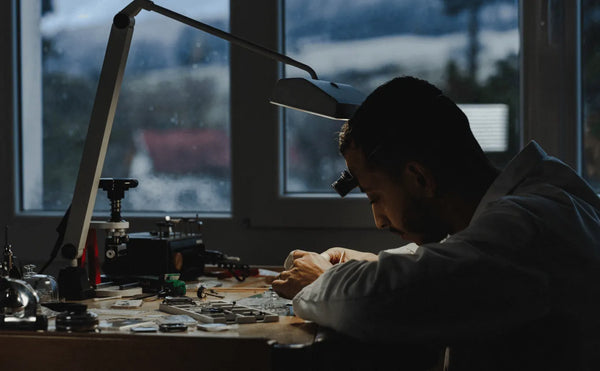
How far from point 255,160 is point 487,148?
0.83 metres

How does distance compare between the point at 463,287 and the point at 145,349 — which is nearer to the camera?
the point at 463,287

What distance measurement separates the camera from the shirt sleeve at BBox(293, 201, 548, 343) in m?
0.92

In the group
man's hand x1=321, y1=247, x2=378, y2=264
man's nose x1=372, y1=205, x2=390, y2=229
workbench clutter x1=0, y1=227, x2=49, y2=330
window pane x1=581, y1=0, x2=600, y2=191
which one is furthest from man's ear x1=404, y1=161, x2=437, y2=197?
window pane x1=581, y1=0, x2=600, y2=191

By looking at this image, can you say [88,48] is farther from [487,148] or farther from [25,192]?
[487,148]

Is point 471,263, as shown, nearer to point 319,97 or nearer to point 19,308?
point 319,97

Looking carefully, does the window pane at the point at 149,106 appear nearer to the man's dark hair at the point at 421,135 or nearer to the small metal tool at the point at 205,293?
the small metal tool at the point at 205,293

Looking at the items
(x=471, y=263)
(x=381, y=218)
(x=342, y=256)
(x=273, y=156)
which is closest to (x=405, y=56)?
(x=273, y=156)

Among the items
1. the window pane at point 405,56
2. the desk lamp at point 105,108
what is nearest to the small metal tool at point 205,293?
the desk lamp at point 105,108

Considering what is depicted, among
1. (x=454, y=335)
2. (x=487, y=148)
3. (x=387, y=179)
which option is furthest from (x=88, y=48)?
(x=454, y=335)

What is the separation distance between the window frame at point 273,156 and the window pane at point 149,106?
0.35ft

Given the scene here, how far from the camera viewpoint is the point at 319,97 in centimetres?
144

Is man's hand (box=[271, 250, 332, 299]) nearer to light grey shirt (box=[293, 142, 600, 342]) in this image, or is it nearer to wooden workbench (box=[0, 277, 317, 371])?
wooden workbench (box=[0, 277, 317, 371])

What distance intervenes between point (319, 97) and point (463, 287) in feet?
2.14

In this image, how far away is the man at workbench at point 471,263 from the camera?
0.93m
